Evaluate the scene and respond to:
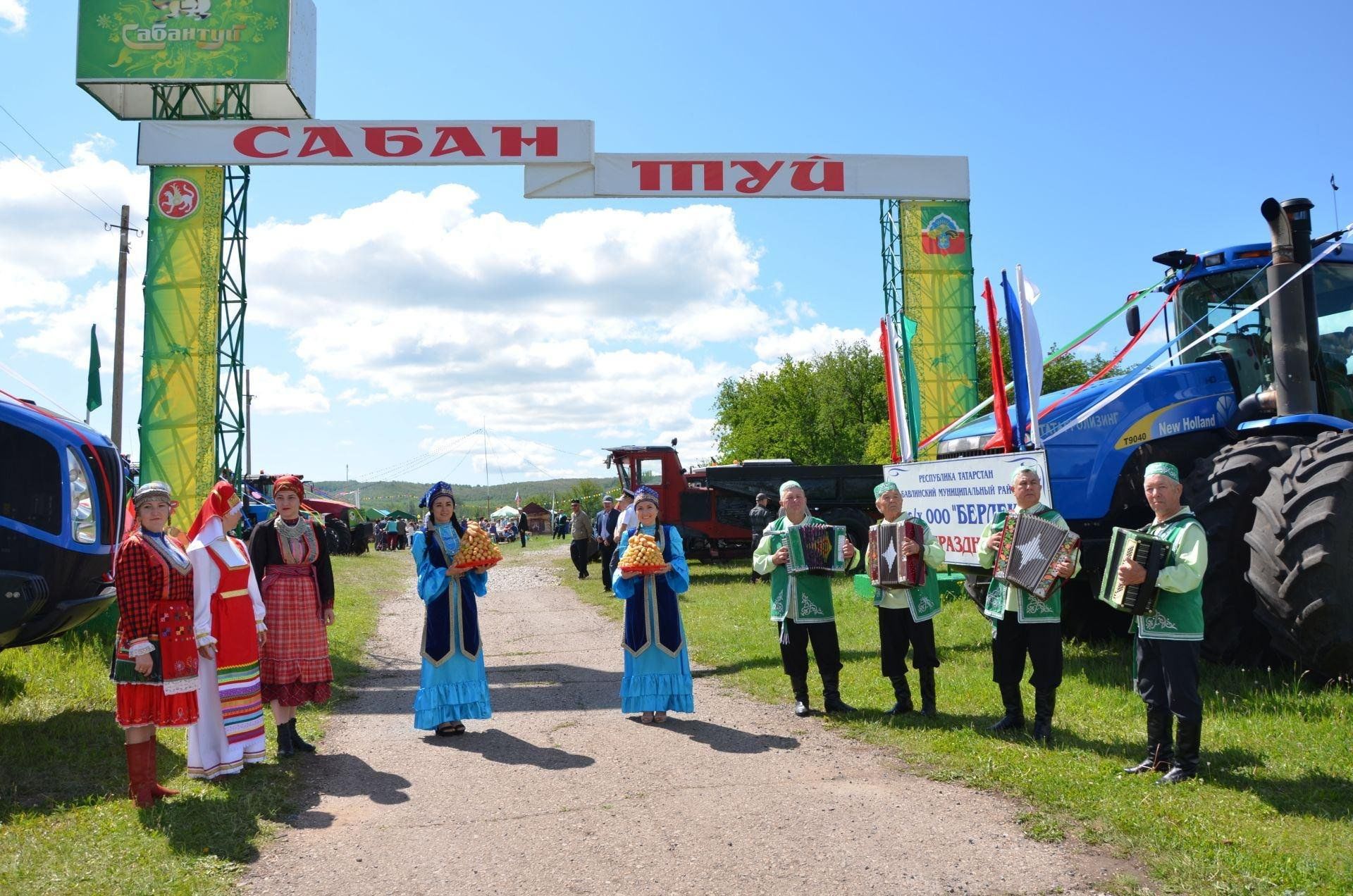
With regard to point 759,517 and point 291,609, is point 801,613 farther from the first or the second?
point 759,517

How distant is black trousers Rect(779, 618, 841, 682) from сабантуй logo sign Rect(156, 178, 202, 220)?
9.52 meters

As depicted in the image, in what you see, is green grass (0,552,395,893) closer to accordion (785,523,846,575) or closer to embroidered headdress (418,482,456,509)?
embroidered headdress (418,482,456,509)

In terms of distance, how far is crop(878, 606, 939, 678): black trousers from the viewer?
740cm

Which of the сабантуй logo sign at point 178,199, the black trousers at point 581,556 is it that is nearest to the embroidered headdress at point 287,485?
the сабантуй logo sign at point 178,199

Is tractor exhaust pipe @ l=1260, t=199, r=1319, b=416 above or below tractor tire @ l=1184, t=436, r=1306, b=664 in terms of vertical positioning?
above

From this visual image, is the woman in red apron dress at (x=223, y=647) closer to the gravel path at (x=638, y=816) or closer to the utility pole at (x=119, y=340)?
the gravel path at (x=638, y=816)

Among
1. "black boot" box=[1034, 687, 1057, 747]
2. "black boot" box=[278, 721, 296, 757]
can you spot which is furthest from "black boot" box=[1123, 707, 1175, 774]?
"black boot" box=[278, 721, 296, 757]

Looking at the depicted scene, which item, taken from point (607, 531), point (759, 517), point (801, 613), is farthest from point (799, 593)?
point (607, 531)

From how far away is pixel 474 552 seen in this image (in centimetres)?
777

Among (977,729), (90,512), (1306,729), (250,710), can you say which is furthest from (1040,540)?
(90,512)

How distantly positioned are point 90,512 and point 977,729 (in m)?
6.26

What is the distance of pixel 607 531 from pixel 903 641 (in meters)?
10.6

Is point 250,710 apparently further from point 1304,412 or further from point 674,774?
point 1304,412

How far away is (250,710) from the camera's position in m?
6.34
